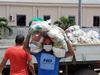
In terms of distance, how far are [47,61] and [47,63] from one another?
1.2 inches

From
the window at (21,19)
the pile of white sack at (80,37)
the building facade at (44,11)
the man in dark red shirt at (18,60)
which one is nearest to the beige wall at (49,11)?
the building facade at (44,11)

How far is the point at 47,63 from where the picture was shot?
6.31m

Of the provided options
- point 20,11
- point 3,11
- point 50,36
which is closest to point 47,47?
point 50,36

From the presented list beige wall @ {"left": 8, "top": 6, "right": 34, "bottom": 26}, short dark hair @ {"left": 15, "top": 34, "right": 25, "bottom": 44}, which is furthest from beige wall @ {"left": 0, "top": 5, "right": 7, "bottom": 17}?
short dark hair @ {"left": 15, "top": 34, "right": 25, "bottom": 44}

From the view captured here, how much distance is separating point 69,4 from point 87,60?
136 feet

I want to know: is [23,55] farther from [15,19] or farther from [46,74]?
[15,19]

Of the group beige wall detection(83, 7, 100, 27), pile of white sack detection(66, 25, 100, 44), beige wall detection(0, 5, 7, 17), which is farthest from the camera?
beige wall detection(83, 7, 100, 27)

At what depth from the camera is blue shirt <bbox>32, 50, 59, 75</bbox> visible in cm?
629

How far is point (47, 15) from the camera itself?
51281 mm

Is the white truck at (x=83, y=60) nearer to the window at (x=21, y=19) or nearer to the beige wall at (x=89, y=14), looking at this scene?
the beige wall at (x=89, y=14)

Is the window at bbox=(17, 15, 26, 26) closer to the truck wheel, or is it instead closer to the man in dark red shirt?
the truck wheel

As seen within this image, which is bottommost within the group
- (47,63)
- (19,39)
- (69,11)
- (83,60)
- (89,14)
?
(83,60)

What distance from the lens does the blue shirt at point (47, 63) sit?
6287 mm

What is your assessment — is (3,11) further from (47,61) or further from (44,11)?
(47,61)
